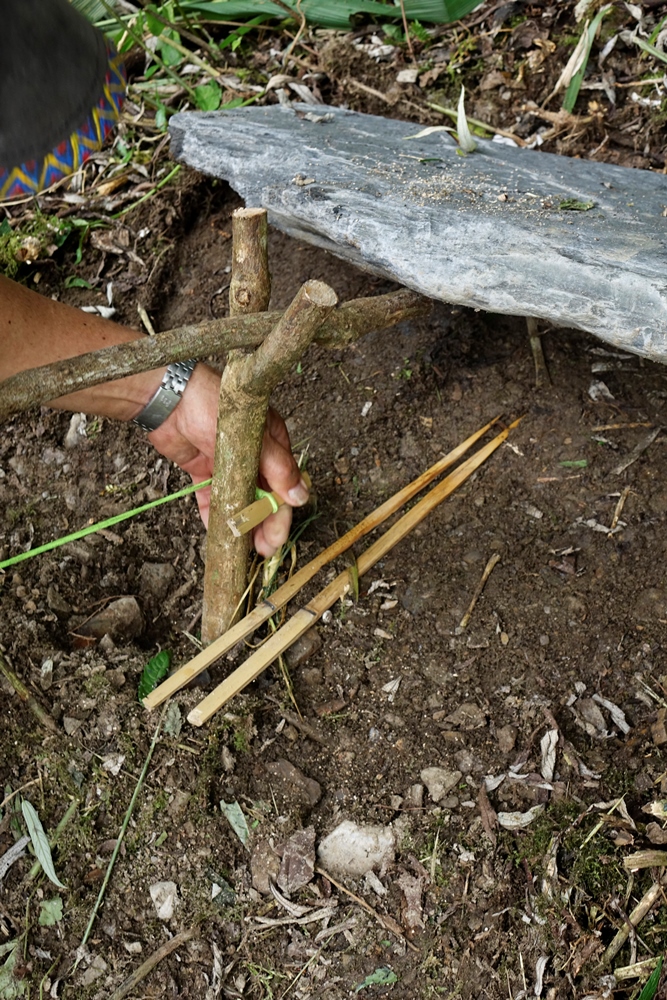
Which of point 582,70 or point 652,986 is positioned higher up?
point 582,70

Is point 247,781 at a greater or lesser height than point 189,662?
lesser

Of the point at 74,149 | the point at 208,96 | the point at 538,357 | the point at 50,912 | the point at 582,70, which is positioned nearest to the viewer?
the point at 74,149

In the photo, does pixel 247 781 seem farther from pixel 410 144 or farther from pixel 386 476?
pixel 410 144

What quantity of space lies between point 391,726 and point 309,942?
1.43 ft

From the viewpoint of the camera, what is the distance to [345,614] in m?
1.92

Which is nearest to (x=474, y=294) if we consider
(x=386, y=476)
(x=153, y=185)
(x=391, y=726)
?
(x=386, y=476)

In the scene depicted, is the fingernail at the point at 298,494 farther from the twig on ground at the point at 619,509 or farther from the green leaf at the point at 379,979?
the green leaf at the point at 379,979

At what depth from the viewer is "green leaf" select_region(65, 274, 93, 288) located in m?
2.79

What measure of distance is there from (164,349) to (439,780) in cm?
99

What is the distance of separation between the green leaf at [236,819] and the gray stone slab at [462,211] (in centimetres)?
111

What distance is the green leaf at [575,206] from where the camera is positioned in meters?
1.79

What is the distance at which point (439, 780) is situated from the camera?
167 cm

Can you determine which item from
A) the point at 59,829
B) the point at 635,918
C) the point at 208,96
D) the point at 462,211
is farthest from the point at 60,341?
the point at 208,96

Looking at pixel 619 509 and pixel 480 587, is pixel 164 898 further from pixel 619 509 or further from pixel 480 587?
pixel 619 509
